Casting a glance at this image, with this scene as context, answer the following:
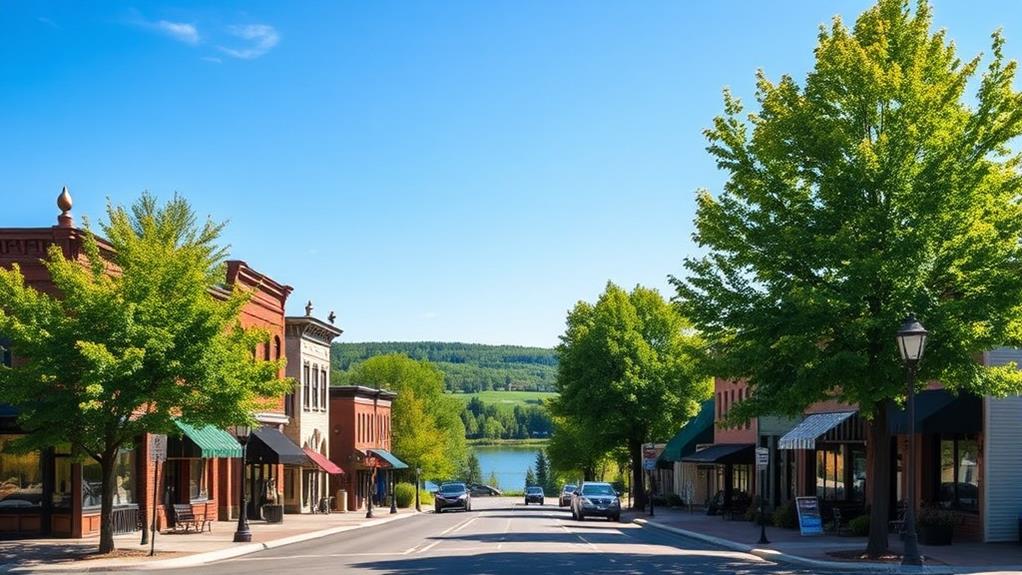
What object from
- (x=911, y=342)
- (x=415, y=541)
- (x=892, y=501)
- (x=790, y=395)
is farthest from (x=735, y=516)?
(x=911, y=342)

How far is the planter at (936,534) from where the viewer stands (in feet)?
98.2

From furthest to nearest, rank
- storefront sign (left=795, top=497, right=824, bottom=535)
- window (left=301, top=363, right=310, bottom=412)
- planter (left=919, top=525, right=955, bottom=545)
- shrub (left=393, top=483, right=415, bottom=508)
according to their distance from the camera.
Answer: shrub (left=393, top=483, right=415, bottom=508) → window (left=301, top=363, right=310, bottom=412) → storefront sign (left=795, top=497, right=824, bottom=535) → planter (left=919, top=525, right=955, bottom=545)

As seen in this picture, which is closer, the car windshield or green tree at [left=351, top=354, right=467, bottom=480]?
the car windshield

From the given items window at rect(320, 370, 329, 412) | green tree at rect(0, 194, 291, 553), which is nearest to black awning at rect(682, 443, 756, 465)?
window at rect(320, 370, 329, 412)

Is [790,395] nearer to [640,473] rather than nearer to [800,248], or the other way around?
[800,248]

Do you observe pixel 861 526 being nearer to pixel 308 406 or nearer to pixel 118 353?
pixel 118 353

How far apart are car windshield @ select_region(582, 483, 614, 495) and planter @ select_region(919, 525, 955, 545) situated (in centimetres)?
2233

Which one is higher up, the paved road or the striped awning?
the striped awning

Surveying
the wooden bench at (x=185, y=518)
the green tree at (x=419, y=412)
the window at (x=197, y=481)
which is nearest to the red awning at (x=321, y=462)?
the window at (x=197, y=481)

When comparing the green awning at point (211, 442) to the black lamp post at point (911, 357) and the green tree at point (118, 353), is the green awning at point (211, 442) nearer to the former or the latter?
the green tree at point (118, 353)

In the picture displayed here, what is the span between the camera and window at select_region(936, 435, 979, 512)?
32.1 meters

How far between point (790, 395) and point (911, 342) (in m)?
3.87

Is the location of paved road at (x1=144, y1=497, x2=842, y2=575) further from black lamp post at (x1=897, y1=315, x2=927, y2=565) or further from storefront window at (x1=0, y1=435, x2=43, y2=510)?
storefront window at (x1=0, y1=435, x2=43, y2=510)

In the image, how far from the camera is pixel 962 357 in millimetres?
25406
